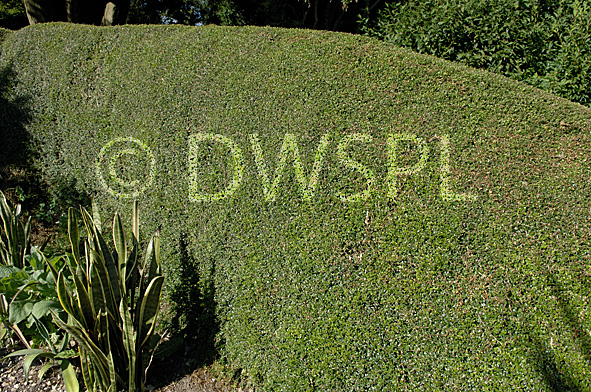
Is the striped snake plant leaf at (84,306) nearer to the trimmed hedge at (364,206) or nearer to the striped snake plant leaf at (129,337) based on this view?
the striped snake plant leaf at (129,337)

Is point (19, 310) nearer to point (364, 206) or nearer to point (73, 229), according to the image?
point (73, 229)

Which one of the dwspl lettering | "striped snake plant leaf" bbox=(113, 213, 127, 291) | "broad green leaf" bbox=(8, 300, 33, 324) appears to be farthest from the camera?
the dwspl lettering

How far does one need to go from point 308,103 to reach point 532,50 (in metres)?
2.57

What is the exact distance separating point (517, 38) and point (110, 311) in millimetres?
4838

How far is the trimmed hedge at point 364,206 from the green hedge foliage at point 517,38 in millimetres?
820

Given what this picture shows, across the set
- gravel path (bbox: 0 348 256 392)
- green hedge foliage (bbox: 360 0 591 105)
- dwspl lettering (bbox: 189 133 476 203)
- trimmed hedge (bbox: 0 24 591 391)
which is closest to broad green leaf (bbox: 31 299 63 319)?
gravel path (bbox: 0 348 256 392)

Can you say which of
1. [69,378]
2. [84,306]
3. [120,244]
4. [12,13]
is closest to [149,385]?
[69,378]

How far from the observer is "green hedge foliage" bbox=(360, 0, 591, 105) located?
402 cm

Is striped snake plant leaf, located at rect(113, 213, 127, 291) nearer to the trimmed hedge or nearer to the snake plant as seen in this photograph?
the snake plant

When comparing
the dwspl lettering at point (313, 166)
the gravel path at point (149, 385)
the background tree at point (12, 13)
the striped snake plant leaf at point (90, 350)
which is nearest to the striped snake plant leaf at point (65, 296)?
the striped snake plant leaf at point (90, 350)

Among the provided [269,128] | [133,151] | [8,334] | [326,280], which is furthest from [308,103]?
[8,334]

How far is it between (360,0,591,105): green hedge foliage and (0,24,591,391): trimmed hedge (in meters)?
0.82

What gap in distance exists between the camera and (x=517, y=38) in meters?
4.36

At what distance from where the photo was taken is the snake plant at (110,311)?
2.63 metres
